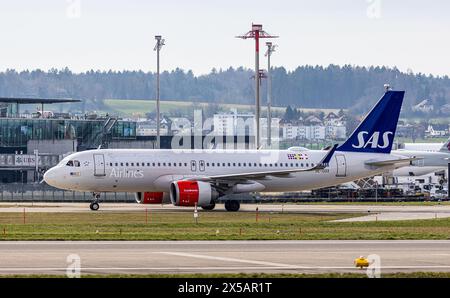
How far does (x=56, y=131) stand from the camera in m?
117

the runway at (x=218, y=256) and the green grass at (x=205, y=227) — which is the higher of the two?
the runway at (x=218, y=256)

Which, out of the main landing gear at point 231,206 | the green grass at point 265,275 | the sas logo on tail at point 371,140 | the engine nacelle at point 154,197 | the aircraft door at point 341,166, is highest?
the sas logo on tail at point 371,140

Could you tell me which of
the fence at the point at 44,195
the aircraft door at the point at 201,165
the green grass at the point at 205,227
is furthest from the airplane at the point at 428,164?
the green grass at the point at 205,227

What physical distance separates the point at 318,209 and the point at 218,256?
39.9 meters

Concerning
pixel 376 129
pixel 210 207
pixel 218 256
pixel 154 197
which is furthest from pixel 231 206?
pixel 218 256

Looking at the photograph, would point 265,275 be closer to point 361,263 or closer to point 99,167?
point 361,263

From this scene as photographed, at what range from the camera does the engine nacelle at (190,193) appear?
72562mm

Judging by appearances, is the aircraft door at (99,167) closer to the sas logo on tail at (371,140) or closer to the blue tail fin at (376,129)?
the blue tail fin at (376,129)

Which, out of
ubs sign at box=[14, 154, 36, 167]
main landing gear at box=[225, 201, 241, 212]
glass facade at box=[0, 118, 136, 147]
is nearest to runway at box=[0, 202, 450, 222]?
main landing gear at box=[225, 201, 241, 212]

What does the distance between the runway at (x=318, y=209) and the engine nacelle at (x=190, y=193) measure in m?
1.76

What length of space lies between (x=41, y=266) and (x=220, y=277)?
620 centimetres

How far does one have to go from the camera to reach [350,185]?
372 ft

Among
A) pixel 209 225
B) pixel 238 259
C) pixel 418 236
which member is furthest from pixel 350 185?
pixel 238 259
